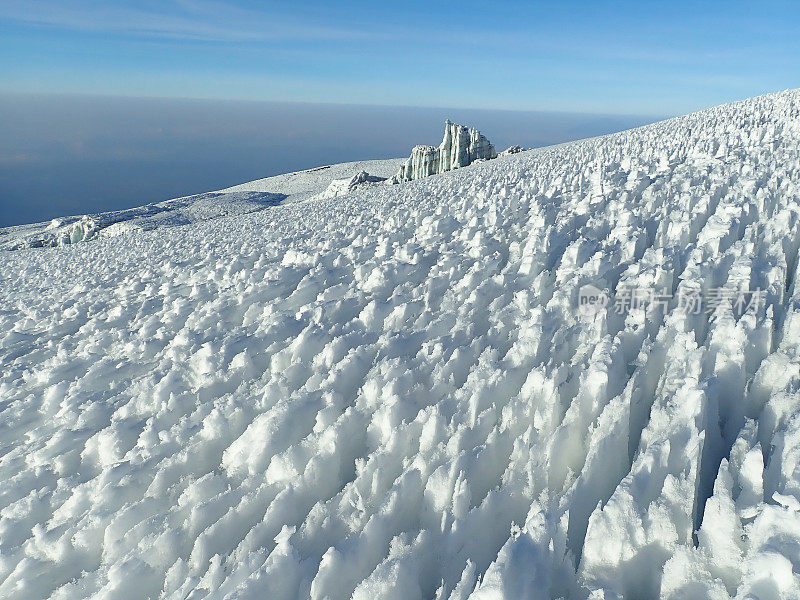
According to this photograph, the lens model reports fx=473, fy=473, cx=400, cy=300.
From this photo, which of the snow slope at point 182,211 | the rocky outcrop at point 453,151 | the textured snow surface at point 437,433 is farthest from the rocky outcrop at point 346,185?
the textured snow surface at point 437,433

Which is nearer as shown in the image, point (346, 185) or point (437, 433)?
point (437, 433)

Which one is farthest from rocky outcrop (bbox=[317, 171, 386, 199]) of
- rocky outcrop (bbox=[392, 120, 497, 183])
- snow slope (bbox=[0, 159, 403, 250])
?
snow slope (bbox=[0, 159, 403, 250])

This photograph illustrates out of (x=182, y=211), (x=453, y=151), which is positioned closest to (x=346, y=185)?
(x=453, y=151)

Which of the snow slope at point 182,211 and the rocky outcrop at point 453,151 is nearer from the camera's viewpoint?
the snow slope at point 182,211

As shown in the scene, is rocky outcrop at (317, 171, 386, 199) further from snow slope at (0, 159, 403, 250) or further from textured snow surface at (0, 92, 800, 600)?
textured snow surface at (0, 92, 800, 600)

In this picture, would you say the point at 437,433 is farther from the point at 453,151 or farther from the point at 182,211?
the point at 182,211

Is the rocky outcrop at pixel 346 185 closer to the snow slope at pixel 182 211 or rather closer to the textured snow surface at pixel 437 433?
the snow slope at pixel 182 211
